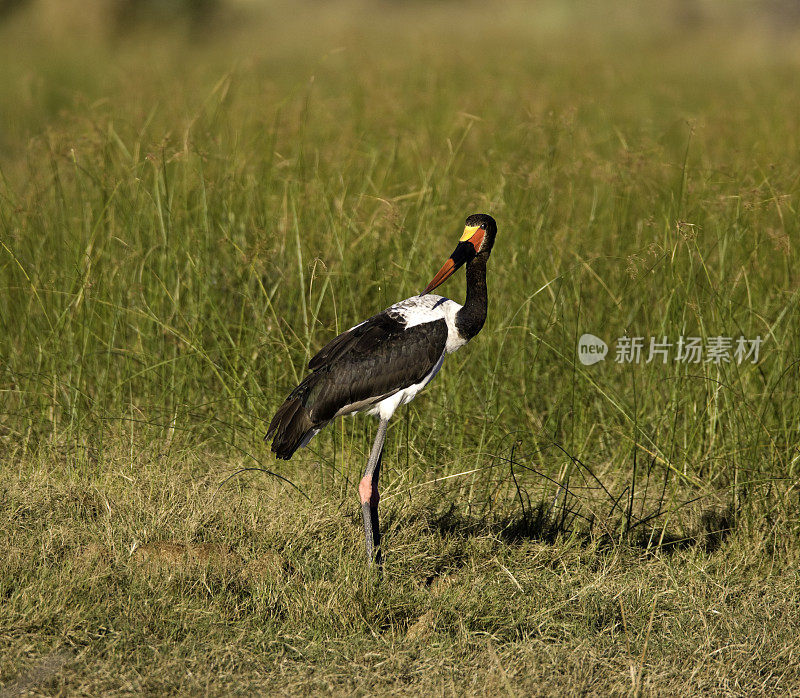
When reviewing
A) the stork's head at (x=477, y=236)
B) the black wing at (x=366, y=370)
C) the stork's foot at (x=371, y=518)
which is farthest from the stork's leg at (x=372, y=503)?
the stork's head at (x=477, y=236)

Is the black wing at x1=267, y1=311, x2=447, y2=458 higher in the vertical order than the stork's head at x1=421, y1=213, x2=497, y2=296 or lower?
lower

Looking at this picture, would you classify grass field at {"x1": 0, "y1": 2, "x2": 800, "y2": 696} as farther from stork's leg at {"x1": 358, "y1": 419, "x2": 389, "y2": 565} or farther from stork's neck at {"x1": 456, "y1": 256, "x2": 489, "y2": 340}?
stork's neck at {"x1": 456, "y1": 256, "x2": 489, "y2": 340}

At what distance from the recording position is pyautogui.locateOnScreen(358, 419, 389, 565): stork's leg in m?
3.57

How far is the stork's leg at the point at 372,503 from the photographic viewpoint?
3.57m

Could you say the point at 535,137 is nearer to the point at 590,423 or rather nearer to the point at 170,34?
the point at 590,423

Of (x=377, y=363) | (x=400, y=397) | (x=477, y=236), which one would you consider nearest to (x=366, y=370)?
(x=377, y=363)

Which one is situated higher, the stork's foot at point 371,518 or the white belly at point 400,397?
the white belly at point 400,397

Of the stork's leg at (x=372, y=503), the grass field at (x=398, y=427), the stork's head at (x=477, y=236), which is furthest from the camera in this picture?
the stork's leg at (x=372, y=503)

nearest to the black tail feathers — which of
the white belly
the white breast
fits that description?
the white belly

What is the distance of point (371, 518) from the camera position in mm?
3604

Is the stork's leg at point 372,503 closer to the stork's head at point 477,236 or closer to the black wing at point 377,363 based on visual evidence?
the black wing at point 377,363

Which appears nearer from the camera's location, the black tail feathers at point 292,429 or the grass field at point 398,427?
the grass field at point 398,427

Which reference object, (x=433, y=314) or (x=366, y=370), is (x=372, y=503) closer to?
(x=366, y=370)

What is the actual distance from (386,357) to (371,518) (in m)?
0.61
